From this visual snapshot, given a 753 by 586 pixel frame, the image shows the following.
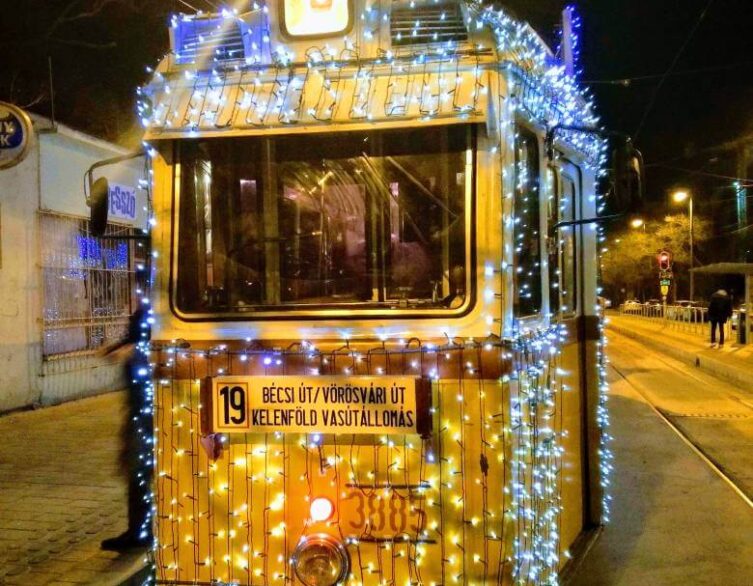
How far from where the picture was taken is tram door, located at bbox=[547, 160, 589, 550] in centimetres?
387

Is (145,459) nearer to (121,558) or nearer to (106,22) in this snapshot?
(121,558)

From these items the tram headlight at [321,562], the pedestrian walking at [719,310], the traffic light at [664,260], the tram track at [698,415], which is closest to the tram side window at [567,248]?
the tram headlight at [321,562]

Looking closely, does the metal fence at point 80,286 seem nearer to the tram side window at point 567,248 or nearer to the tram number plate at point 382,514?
the tram side window at point 567,248

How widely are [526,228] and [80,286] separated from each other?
933 cm

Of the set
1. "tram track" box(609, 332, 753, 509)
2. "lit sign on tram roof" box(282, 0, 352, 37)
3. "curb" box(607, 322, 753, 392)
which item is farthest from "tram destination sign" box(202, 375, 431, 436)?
"curb" box(607, 322, 753, 392)

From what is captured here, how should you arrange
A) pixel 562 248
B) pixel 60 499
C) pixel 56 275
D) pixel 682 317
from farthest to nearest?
pixel 682 317
pixel 56 275
pixel 60 499
pixel 562 248

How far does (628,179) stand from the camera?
3191mm

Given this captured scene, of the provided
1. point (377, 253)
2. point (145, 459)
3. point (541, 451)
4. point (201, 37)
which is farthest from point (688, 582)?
point (201, 37)

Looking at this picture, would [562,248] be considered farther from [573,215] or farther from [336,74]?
[336,74]

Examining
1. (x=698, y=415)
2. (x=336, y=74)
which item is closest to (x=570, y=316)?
(x=336, y=74)

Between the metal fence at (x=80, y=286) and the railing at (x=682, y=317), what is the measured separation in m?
18.0

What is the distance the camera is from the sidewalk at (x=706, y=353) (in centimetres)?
1387

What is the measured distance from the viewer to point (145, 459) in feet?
14.2

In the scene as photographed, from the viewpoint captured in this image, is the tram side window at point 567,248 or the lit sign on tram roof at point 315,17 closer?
the lit sign on tram roof at point 315,17
